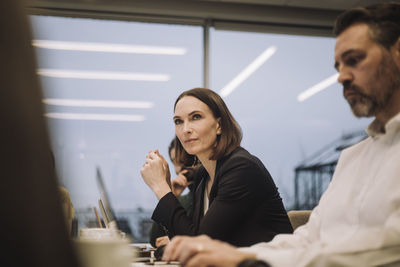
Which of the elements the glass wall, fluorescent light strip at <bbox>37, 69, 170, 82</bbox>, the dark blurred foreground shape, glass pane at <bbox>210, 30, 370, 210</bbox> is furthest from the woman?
glass pane at <bbox>210, 30, 370, 210</bbox>

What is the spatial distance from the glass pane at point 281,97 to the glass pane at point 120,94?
594 millimetres

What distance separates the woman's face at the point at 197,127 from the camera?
6.23 ft

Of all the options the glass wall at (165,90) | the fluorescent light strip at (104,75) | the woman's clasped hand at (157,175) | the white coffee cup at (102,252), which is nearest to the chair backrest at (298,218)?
the woman's clasped hand at (157,175)

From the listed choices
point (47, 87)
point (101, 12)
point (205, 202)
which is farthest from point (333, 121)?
point (47, 87)

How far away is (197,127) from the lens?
190cm

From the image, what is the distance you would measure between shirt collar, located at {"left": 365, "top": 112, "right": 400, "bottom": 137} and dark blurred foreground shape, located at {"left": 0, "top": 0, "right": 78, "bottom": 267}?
91cm

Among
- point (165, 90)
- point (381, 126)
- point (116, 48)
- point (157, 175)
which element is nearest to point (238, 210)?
point (157, 175)

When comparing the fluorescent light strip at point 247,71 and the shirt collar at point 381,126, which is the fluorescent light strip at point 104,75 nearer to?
the fluorescent light strip at point 247,71

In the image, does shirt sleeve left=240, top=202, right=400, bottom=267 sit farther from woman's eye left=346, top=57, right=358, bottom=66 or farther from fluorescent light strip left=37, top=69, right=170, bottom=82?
fluorescent light strip left=37, top=69, right=170, bottom=82

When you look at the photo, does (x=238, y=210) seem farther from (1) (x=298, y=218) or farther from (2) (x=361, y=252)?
(2) (x=361, y=252)

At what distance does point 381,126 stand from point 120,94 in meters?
3.28

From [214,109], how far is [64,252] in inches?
65.4

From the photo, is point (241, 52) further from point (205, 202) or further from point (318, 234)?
point (318, 234)

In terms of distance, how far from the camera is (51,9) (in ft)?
Answer: 13.2
